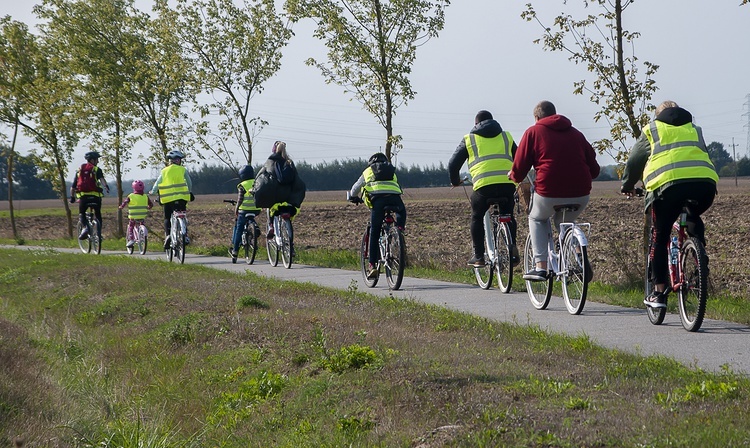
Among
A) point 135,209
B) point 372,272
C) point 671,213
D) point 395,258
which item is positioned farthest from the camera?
point 135,209

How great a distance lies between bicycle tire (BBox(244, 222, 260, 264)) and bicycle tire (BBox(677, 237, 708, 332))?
11673 mm

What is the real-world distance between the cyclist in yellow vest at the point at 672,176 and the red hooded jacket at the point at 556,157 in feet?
4.73

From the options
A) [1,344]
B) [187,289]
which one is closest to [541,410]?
[1,344]

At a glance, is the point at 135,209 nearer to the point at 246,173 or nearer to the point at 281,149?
the point at 246,173

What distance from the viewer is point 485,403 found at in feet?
18.0

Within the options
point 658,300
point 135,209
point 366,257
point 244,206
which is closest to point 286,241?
point 244,206

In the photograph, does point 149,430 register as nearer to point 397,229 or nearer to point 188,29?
point 397,229

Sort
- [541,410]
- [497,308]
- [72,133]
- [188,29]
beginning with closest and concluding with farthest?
[541,410] → [497,308] → [188,29] → [72,133]

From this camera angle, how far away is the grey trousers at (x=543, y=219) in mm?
9812

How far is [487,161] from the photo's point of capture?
11.5m

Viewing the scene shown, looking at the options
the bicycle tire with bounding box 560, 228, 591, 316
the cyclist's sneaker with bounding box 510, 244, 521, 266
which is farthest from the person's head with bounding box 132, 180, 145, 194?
the bicycle tire with bounding box 560, 228, 591, 316

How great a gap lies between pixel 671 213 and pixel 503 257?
3836mm

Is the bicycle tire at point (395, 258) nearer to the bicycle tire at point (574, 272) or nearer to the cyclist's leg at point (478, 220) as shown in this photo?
the cyclist's leg at point (478, 220)

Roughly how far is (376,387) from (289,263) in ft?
35.5
